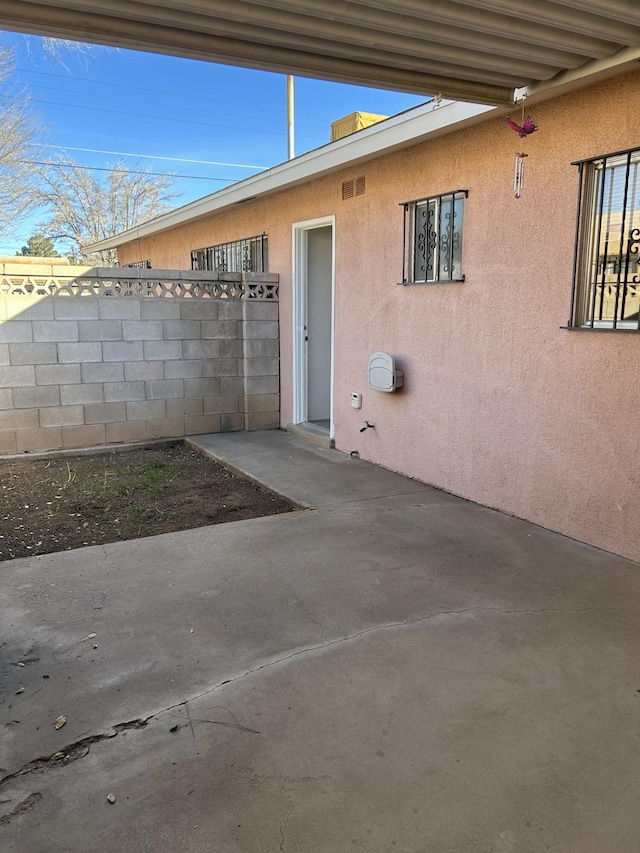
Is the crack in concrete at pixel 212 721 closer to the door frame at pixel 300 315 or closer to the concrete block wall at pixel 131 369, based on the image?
the door frame at pixel 300 315

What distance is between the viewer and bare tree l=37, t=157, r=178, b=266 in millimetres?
23312

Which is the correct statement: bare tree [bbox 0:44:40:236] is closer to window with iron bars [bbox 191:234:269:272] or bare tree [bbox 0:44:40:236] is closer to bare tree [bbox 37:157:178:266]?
bare tree [bbox 37:157:178:266]

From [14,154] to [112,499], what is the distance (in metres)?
15.5

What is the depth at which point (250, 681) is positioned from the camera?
258 cm

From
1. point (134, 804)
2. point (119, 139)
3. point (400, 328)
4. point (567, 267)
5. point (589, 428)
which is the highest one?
point (119, 139)

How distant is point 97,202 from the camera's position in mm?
24203

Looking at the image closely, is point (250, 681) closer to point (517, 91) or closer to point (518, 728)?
point (518, 728)

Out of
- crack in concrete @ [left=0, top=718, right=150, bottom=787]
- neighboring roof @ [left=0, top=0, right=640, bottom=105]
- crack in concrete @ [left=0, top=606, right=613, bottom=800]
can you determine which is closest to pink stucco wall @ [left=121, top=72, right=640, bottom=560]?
neighboring roof @ [left=0, top=0, right=640, bottom=105]

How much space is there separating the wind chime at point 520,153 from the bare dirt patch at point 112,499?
2.91 metres

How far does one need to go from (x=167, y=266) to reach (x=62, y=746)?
1151cm

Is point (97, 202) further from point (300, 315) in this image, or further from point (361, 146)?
point (361, 146)

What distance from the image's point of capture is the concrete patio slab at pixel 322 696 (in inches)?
73.8

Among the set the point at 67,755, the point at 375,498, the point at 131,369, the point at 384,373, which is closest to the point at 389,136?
the point at 384,373

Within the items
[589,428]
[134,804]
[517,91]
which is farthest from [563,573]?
[517,91]
